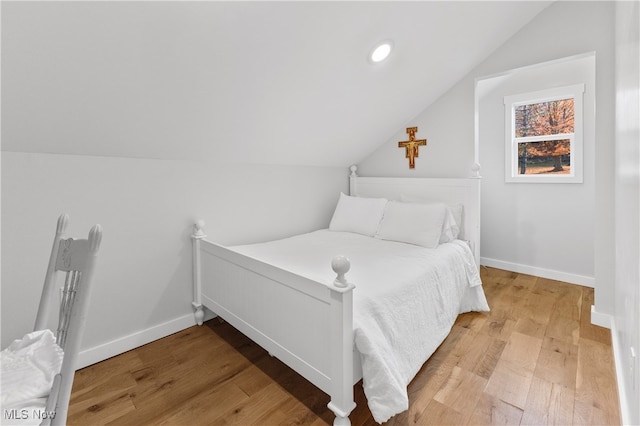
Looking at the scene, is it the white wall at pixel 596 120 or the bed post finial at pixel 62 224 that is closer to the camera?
the bed post finial at pixel 62 224

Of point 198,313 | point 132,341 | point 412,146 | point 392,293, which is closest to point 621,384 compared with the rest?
point 392,293

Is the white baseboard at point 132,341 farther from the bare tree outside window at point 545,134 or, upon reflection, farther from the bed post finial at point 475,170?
the bare tree outside window at point 545,134

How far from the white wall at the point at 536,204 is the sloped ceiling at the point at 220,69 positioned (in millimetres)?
910

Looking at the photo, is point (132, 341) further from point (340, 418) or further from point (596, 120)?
point (596, 120)

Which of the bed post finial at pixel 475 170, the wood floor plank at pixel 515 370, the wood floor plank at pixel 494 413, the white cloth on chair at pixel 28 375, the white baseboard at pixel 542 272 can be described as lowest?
the wood floor plank at pixel 494 413

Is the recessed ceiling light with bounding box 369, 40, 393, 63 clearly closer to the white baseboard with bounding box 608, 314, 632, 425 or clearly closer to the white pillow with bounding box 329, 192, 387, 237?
the white pillow with bounding box 329, 192, 387, 237

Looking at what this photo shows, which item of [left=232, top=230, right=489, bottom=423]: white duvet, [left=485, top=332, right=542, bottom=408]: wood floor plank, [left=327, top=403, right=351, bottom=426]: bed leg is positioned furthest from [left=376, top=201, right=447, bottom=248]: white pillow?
[left=327, top=403, right=351, bottom=426]: bed leg

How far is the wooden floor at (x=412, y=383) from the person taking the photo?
159cm

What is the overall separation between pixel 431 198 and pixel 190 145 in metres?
2.20

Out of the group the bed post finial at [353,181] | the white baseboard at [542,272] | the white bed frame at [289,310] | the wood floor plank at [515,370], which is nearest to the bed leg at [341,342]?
the white bed frame at [289,310]

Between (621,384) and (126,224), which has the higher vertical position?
(126,224)

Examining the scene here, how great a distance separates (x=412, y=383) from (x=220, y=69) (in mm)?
2006

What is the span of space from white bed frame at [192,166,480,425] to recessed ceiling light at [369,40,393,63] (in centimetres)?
155

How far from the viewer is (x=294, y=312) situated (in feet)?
5.47
